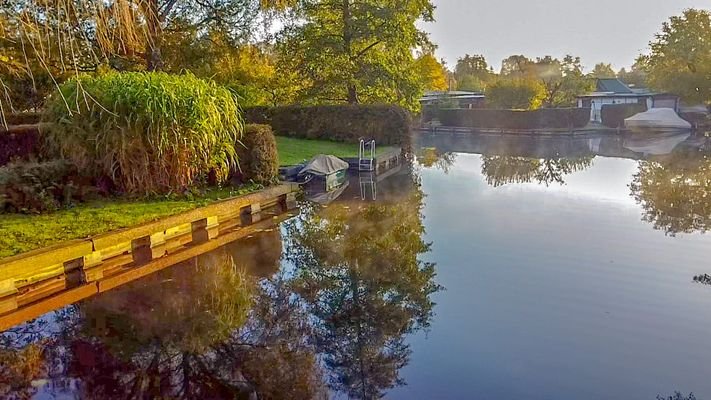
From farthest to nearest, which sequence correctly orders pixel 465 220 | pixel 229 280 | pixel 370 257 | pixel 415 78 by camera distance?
pixel 415 78 < pixel 465 220 < pixel 370 257 < pixel 229 280

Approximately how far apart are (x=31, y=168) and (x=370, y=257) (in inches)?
175

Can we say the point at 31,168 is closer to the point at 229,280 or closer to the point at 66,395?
the point at 229,280

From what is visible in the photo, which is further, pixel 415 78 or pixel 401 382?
pixel 415 78

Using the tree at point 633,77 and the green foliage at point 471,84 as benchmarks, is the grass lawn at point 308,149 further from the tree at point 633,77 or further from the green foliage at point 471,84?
the tree at point 633,77

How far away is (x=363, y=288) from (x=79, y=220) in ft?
11.6

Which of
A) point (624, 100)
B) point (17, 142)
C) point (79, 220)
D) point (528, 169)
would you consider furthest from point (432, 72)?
point (79, 220)

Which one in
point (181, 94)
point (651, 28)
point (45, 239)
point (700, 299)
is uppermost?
point (651, 28)

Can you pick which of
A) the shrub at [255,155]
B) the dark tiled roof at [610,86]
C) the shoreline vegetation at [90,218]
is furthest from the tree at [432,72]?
the shoreline vegetation at [90,218]

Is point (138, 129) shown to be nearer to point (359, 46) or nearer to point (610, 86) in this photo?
point (359, 46)

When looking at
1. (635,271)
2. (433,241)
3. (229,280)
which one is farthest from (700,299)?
(229,280)

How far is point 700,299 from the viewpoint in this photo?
507cm

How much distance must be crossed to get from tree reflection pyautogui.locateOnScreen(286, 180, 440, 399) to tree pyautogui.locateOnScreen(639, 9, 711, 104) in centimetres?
2706

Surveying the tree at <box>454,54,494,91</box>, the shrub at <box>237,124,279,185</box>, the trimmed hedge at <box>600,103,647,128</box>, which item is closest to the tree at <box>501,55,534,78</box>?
the tree at <box>454,54,494,91</box>

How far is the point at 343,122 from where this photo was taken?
60.3 feet
